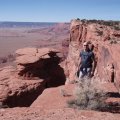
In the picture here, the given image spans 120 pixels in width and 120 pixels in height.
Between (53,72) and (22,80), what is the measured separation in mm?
3113

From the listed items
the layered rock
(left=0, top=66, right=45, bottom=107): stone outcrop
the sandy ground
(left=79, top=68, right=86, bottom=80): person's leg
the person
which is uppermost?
the person

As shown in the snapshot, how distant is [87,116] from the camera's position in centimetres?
959

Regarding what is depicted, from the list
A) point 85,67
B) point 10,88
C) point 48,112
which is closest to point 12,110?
point 48,112

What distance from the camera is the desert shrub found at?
1083 cm

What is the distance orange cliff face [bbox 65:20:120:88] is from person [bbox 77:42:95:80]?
3897 mm

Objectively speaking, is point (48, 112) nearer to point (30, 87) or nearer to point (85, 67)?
point (85, 67)

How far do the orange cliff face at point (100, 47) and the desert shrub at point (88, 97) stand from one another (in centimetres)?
460

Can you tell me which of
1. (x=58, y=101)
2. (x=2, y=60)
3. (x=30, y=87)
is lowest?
(x=2, y=60)

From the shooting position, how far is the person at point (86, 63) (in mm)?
11641

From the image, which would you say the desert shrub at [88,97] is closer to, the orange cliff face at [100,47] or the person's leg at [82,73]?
the person's leg at [82,73]

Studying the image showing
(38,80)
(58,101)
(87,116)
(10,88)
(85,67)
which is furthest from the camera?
(38,80)

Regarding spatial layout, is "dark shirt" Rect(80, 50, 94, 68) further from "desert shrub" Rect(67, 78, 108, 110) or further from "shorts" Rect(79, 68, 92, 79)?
"desert shrub" Rect(67, 78, 108, 110)

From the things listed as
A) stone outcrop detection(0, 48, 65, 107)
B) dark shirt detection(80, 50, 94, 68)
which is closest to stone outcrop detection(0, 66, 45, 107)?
stone outcrop detection(0, 48, 65, 107)

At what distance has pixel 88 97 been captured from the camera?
1107 cm
